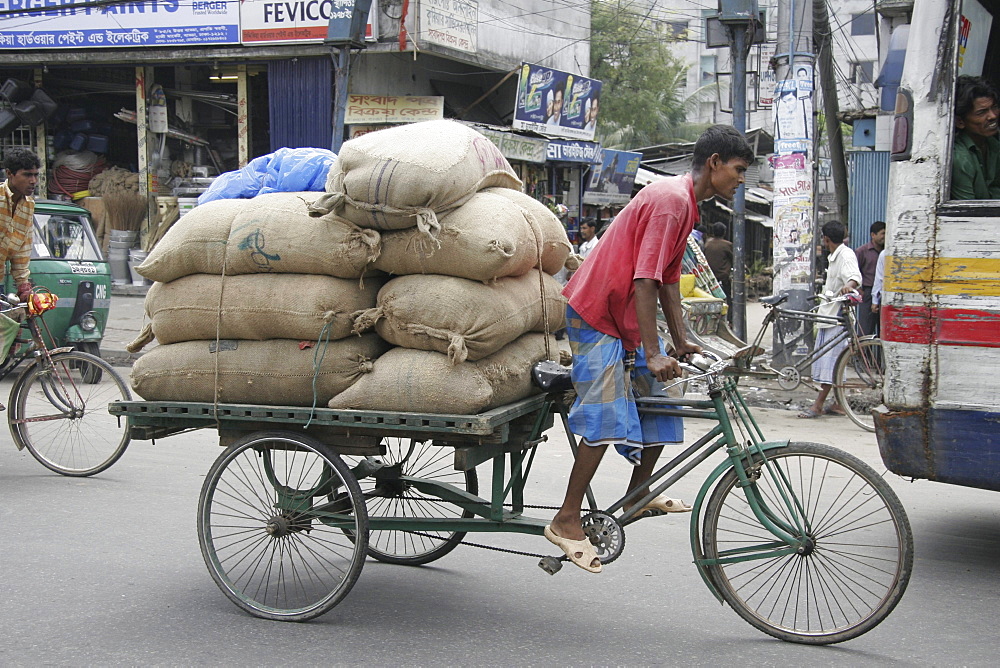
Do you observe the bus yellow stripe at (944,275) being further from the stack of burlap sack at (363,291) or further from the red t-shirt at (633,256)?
the stack of burlap sack at (363,291)

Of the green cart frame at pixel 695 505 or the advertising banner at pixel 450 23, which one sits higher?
the advertising banner at pixel 450 23

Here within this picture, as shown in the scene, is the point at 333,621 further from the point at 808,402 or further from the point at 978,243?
the point at 808,402

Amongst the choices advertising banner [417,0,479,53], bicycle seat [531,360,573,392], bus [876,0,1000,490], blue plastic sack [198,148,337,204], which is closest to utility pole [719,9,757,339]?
advertising banner [417,0,479,53]

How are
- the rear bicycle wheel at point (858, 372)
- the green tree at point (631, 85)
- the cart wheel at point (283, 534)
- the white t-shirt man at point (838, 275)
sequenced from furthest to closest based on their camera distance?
the green tree at point (631, 85)
the white t-shirt man at point (838, 275)
the rear bicycle wheel at point (858, 372)
the cart wheel at point (283, 534)

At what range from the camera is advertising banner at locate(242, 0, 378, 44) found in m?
15.3

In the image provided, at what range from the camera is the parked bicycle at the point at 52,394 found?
5941mm

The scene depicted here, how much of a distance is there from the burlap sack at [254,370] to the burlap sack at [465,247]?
1.17 ft

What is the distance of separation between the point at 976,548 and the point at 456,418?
9.53ft

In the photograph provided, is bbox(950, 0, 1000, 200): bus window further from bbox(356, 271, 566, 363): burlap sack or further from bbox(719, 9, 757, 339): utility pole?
bbox(719, 9, 757, 339): utility pole

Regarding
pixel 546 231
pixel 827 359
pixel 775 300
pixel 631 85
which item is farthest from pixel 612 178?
pixel 546 231

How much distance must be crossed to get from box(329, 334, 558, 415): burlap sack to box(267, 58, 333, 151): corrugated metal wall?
42.2 feet

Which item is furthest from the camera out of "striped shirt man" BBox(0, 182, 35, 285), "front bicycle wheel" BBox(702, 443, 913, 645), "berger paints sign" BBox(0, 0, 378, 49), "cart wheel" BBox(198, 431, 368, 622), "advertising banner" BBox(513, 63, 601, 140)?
"advertising banner" BBox(513, 63, 601, 140)

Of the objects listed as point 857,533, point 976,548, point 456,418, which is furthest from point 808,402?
point 456,418

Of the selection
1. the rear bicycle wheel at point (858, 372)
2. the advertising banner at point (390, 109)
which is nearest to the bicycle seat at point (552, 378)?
the rear bicycle wheel at point (858, 372)
